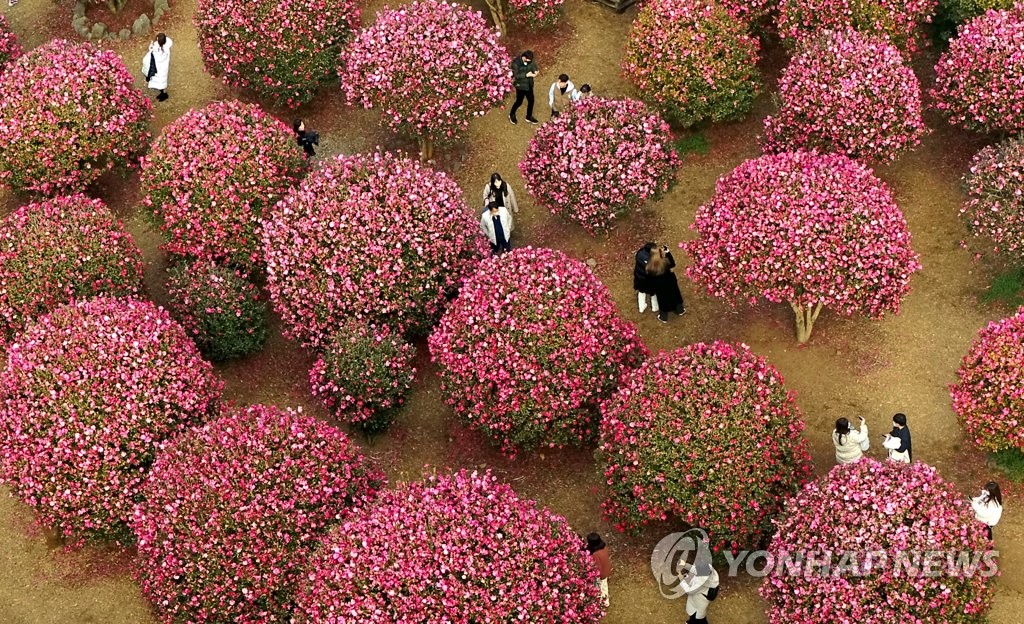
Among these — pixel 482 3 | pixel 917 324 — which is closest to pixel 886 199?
pixel 917 324

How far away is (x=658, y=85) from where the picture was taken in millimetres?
34531

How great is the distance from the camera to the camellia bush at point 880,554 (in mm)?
24828

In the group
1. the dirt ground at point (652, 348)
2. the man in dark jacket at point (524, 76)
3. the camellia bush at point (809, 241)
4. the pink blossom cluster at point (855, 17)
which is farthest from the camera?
the man in dark jacket at point (524, 76)

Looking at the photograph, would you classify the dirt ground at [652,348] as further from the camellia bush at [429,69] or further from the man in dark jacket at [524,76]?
the camellia bush at [429,69]

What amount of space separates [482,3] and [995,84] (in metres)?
13.4

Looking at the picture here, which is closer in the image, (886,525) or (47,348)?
(886,525)

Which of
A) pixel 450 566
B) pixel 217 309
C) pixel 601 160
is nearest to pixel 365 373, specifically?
pixel 217 309

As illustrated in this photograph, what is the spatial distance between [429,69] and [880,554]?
15.0 meters

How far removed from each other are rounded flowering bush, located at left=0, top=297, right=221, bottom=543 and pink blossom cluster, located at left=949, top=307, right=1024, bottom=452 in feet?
48.2

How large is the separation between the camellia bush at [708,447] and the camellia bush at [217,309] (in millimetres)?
8504

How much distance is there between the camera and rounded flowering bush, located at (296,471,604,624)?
2530cm

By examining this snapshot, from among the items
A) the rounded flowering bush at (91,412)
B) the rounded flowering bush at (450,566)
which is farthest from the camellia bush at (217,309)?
the rounded flowering bush at (450,566)

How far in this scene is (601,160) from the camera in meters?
31.8

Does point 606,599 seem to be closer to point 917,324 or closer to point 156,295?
point 917,324
